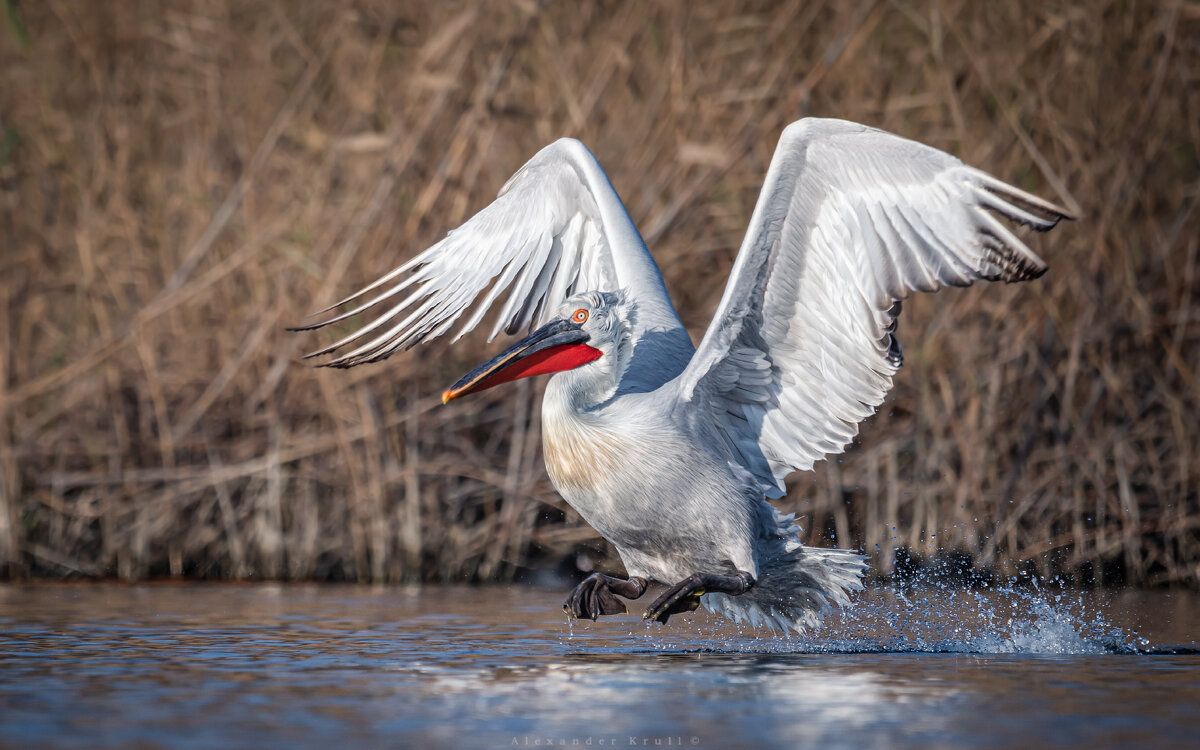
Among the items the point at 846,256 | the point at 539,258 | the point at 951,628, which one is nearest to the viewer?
the point at 846,256

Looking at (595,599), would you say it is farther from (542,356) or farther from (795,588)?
(542,356)

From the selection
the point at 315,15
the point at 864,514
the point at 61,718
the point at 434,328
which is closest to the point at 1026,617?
the point at 864,514

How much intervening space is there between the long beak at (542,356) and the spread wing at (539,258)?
1.75 feet

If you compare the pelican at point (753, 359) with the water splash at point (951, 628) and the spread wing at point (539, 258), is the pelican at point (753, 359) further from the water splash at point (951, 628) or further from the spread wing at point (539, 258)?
the water splash at point (951, 628)

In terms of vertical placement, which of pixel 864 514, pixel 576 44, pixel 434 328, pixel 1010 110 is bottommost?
pixel 864 514

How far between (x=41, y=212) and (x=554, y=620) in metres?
4.40

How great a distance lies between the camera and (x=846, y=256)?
514cm

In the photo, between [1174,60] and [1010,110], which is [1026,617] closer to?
[1010,110]

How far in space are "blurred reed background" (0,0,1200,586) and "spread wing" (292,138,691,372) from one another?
1.14 meters

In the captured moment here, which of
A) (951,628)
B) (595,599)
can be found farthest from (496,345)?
(951,628)

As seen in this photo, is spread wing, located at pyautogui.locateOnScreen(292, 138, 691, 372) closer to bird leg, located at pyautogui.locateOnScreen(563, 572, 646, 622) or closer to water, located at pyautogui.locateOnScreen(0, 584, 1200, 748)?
bird leg, located at pyautogui.locateOnScreen(563, 572, 646, 622)

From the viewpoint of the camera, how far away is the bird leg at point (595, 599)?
5.49 m

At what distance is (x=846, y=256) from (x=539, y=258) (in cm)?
180

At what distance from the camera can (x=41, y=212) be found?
28.1 ft
